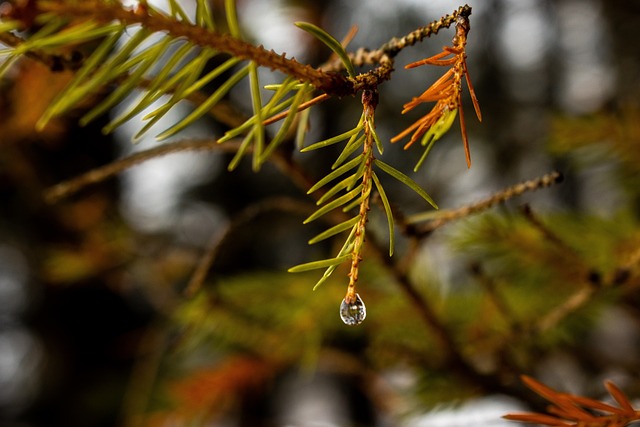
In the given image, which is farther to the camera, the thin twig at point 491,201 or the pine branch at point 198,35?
the thin twig at point 491,201

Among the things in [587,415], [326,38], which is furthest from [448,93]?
[587,415]

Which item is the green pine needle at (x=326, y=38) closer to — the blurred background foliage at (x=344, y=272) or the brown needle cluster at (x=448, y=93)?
the brown needle cluster at (x=448, y=93)

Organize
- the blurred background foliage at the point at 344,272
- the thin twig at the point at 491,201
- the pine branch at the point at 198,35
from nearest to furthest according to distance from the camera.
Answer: the pine branch at the point at 198,35, the thin twig at the point at 491,201, the blurred background foliage at the point at 344,272

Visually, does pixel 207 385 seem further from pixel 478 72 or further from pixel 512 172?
pixel 478 72

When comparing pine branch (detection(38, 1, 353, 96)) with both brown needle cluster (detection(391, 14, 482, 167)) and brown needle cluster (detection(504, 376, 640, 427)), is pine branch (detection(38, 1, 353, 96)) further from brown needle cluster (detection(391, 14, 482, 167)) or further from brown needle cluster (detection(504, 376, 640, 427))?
brown needle cluster (detection(504, 376, 640, 427))

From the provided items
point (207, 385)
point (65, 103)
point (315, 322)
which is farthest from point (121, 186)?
point (65, 103)

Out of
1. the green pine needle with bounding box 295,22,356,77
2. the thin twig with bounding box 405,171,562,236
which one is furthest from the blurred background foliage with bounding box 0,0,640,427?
the green pine needle with bounding box 295,22,356,77

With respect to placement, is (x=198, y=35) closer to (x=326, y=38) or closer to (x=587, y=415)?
(x=326, y=38)

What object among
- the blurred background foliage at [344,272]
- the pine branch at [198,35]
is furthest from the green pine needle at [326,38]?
the blurred background foliage at [344,272]
